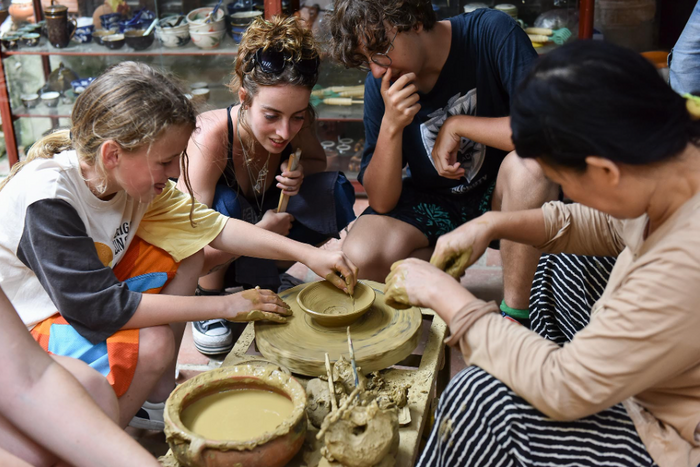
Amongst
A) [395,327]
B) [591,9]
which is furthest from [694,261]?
[591,9]

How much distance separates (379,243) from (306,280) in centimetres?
81

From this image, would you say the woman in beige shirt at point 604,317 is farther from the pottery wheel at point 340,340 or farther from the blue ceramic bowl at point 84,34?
the blue ceramic bowl at point 84,34

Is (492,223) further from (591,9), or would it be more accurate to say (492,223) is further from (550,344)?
(591,9)

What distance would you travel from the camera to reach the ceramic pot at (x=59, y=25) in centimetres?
443

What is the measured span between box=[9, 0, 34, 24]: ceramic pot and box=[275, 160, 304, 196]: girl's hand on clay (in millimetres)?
2835

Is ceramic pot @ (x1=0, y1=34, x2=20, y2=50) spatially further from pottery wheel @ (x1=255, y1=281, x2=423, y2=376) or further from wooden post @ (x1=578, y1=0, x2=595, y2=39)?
wooden post @ (x1=578, y1=0, x2=595, y2=39)

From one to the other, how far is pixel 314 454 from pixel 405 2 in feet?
5.04

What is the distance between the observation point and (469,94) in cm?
262

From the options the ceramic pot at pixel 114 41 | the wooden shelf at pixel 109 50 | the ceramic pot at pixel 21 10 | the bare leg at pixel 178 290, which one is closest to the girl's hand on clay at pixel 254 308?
the bare leg at pixel 178 290

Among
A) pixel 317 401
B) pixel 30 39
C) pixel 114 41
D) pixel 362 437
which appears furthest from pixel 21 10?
pixel 362 437

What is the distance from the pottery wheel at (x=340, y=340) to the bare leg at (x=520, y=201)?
2.01 feet

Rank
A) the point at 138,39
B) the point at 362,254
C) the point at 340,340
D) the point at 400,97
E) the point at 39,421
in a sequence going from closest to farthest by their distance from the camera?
the point at 39,421 < the point at 340,340 < the point at 400,97 < the point at 362,254 < the point at 138,39

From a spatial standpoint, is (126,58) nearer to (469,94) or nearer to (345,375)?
(469,94)

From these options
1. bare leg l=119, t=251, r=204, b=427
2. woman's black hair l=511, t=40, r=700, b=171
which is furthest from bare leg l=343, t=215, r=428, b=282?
woman's black hair l=511, t=40, r=700, b=171
